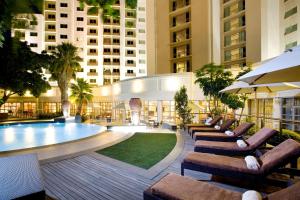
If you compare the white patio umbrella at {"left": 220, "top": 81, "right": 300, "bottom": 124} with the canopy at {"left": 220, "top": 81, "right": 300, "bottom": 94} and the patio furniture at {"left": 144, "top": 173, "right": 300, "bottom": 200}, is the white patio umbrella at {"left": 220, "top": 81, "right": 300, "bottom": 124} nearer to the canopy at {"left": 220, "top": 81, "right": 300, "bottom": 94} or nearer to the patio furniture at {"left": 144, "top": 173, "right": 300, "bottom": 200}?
the canopy at {"left": 220, "top": 81, "right": 300, "bottom": 94}

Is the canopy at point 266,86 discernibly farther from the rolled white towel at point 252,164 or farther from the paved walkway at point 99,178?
the rolled white towel at point 252,164

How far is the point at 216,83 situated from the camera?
12867mm

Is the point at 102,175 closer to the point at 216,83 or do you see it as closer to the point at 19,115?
the point at 216,83

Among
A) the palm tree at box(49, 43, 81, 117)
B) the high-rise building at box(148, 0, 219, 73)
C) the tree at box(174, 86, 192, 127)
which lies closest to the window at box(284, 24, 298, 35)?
the high-rise building at box(148, 0, 219, 73)

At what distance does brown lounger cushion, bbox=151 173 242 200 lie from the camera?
8.52 ft

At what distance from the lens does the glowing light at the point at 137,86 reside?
21997 mm

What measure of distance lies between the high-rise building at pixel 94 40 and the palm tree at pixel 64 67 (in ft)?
51.6

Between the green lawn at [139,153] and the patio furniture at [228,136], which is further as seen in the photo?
the patio furniture at [228,136]

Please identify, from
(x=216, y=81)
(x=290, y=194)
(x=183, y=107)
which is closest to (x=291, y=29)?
(x=216, y=81)

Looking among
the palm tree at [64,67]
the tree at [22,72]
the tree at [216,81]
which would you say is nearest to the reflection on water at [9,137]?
the tree at [22,72]

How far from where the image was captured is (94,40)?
44.3m

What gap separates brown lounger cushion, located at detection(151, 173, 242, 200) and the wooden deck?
111 cm

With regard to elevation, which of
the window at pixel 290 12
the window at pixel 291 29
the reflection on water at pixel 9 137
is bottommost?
the reflection on water at pixel 9 137

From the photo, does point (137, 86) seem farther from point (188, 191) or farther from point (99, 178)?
point (188, 191)
